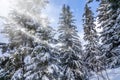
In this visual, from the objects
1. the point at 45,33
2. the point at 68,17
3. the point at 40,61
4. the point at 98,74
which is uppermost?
the point at 68,17

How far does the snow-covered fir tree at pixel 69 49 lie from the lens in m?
31.1

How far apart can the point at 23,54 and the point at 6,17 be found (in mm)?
3661

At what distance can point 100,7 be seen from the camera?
37.2 m

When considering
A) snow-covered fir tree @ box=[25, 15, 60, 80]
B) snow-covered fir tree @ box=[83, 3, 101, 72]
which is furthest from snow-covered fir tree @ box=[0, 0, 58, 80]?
snow-covered fir tree @ box=[83, 3, 101, 72]

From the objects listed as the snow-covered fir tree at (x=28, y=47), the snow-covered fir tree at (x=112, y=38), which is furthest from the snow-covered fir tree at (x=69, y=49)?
the snow-covered fir tree at (x=28, y=47)

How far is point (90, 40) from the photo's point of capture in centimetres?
4731

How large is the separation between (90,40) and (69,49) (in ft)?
52.5

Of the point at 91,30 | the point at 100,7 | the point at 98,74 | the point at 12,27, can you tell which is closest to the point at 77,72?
the point at 100,7

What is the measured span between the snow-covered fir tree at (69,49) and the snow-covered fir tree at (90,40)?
36.6 feet

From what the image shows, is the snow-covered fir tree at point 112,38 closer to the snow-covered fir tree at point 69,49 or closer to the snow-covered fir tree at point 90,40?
the snow-covered fir tree at point 69,49

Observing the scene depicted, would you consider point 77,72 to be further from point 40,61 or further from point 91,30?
point 91,30

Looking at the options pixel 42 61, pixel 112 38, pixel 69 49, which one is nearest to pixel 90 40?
pixel 69 49

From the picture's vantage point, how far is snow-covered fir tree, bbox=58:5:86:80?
31144mm

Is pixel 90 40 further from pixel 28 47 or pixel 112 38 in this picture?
pixel 28 47
